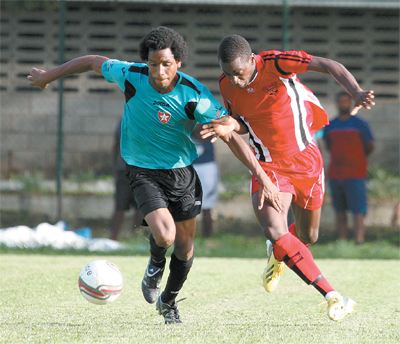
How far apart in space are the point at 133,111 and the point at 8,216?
20.5 feet

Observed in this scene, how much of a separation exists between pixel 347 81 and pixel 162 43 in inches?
54.2

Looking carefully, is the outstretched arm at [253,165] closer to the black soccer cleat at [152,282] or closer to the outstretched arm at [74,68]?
the black soccer cleat at [152,282]

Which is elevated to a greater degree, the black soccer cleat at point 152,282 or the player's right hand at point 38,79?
the player's right hand at point 38,79

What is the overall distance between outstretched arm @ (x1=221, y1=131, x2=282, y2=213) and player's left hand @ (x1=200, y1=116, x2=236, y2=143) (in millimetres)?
47

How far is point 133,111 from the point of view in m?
4.44

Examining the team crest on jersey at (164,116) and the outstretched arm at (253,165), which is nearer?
the outstretched arm at (253,165)

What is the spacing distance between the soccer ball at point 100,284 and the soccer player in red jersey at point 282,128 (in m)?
1.20

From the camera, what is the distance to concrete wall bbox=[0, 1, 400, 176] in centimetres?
1080

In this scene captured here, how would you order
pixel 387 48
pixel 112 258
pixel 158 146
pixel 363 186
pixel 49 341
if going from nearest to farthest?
1. pixel 49 341
2. pixel 158 146
3. pixel 112 258
4. pixel 363 186
5. pixel 387 48

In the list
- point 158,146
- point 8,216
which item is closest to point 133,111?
point 158,146

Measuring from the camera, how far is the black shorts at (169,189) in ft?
14.1

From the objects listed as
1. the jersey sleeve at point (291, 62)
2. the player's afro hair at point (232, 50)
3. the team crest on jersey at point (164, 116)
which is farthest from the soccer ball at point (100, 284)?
the jersey sleeve at point (291, 62)

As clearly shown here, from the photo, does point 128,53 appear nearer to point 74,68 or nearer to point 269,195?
point 74,68

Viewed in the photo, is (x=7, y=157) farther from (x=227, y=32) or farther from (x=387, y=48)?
(x=387, y=48)
